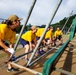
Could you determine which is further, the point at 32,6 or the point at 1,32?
the point at 1,32

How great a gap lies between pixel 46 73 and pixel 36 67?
3739 mm

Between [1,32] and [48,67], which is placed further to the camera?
[1,32]

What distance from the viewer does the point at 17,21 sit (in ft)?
18.5

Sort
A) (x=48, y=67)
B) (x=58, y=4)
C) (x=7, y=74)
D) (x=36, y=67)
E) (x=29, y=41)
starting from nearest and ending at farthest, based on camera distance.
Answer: (x=48, y=67) → (x=58, y=4) → (x=7, y=74) → (x=36, y=67) → (x=29, y=41)

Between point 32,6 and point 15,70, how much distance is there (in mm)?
2589

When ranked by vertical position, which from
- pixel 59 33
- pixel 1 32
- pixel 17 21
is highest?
pixel 17 21

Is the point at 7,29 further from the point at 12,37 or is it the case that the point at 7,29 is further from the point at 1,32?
the point at 12,37

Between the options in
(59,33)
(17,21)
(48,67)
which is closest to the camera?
(48,67)

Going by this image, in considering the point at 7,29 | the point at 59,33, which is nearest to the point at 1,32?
the point at 7,29

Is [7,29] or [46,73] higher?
[7,29]

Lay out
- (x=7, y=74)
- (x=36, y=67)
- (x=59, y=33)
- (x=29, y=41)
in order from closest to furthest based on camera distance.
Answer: (x=7, y=74)
(x=36, y=67)
(x=29, y=41)
(x=59, y=33)

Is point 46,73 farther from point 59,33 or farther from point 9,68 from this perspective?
point 59,33

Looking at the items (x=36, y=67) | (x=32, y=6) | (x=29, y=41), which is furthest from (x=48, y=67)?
(x=29, y=41)

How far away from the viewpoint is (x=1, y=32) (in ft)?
19.0
